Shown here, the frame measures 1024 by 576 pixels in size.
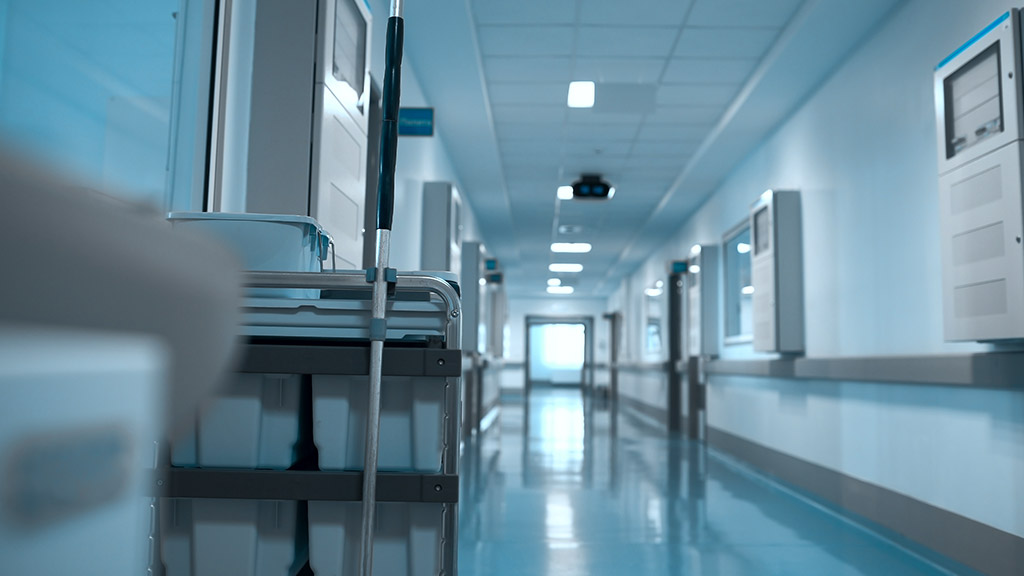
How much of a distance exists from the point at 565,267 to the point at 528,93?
11.0 metres

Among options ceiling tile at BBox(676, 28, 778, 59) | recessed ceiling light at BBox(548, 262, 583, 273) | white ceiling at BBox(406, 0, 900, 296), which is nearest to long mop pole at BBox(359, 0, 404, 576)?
white ceiling at BBox(406, 0, 900, 296)

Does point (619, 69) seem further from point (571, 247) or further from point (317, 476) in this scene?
point (571, 247)

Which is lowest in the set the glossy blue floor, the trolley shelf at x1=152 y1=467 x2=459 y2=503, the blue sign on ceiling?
the glossy blue floor

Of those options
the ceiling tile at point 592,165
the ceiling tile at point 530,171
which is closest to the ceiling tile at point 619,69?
the ceiling tile at point 592,165

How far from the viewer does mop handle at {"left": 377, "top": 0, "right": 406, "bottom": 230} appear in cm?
160

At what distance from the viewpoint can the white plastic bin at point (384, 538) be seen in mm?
1575

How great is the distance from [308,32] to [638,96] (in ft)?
11.7

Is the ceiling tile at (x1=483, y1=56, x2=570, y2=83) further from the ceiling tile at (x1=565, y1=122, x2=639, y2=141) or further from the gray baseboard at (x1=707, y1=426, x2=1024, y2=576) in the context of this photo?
the gray baseboard at (x1=707, y1=426, x2=1024, y2=576)

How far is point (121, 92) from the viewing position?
6.92 ft

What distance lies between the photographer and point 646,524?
407 centimetres

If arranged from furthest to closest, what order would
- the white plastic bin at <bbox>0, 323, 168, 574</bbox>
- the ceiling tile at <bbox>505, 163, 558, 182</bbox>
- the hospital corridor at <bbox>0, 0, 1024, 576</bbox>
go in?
the ceiling tile at <bbox>505, 163, 558, 182</bbox> → the hospital corridor at <bbox>0, 0, 1024, 576</bbox> → the white plastic bin at <bbox>0, 323, 168, 574</bbox>

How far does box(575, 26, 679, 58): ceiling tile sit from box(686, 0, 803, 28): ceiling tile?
0.24 m

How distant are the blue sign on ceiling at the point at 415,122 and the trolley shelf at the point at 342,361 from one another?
3631mm

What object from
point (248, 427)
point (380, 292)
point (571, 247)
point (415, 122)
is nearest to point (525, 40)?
point (415, 122)
